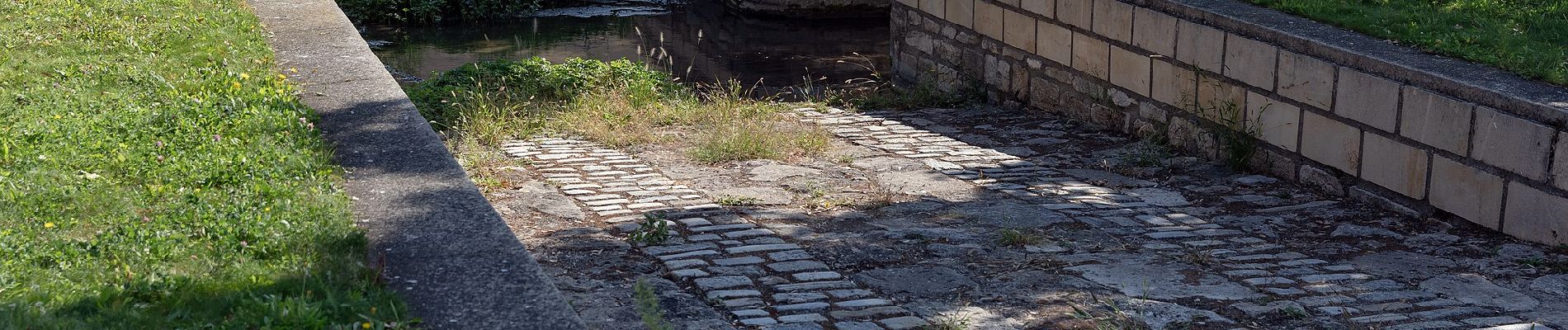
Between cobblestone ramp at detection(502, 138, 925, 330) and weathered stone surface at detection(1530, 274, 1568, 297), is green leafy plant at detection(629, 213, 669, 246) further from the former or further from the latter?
weathered stone surface at detection(1530, 274, 1568, 297)

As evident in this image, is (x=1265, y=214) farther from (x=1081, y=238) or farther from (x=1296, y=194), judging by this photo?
(x=1081, y=238)

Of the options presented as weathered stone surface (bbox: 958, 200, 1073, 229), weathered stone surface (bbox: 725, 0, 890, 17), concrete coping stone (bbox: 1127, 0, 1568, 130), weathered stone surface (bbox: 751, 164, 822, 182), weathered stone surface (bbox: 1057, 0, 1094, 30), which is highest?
concrete coping stone (bbox: 1127, 0, 1568, 130)

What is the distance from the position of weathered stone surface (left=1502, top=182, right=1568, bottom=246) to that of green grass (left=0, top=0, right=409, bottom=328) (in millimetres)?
4518

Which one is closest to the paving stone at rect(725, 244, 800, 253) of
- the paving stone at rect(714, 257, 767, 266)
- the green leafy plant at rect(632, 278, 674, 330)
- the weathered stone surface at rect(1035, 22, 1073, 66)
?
the paving stone at rect(714, 257, 767, 266)

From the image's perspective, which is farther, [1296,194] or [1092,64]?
[1092,64]

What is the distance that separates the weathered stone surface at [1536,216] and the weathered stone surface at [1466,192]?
67mm

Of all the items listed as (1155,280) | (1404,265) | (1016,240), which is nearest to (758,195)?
(1016,240)

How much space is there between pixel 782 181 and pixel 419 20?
1168cm

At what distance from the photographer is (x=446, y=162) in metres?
5.02

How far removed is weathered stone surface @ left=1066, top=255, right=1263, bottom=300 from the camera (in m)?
4.94

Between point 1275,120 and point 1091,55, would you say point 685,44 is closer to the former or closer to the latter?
point 1091,55

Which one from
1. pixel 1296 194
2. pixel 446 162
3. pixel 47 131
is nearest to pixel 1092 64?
pixel 1296 194

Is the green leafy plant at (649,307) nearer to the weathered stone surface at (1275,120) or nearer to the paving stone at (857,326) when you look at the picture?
the paving stone at (857,326)

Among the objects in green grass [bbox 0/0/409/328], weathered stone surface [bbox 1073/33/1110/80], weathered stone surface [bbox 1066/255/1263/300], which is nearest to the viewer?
green grass [bbox 0/0/409/328]
